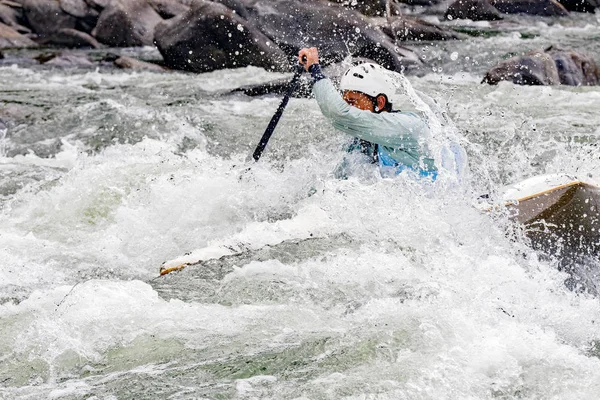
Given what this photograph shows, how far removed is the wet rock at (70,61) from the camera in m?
14.3

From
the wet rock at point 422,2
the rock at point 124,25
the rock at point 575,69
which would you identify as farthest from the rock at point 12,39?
the wet rock at point 422,2

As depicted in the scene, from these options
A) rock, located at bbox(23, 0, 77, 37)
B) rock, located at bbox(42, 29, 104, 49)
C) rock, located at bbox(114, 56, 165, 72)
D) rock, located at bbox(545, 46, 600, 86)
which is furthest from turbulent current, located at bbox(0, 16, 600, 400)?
rock, located at bbox(23, 0, 77, 37)

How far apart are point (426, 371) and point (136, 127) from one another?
6.84 meters

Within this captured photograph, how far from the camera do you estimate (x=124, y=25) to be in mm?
16609

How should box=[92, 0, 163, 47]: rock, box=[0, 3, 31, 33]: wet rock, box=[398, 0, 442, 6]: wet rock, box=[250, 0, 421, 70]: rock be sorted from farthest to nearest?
box=[398, 0, 442, 6]: wet rock, box=[0, 3, 31, 33]: wet rock, box=[92, 0, 163, 47]: rock, box=[250, 0, 421, 70]: rock

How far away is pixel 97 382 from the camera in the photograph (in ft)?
12.6

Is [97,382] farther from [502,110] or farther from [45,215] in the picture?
[502,110]

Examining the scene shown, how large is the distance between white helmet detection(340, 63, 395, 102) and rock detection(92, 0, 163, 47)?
11.6 metres

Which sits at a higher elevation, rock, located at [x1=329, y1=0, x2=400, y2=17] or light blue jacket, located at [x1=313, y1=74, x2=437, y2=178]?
light blue jacket, located at [x1=313, y1=74, x2=437, y2=178]

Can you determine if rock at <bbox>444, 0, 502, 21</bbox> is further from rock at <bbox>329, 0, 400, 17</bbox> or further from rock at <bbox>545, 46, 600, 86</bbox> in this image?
rock at <bbox>545, 46, 600, 86</bbox>

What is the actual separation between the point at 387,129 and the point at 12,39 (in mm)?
12921

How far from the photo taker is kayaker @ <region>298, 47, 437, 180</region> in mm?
5660

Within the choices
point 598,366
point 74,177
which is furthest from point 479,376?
point 74,177

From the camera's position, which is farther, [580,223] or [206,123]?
[206,123]
